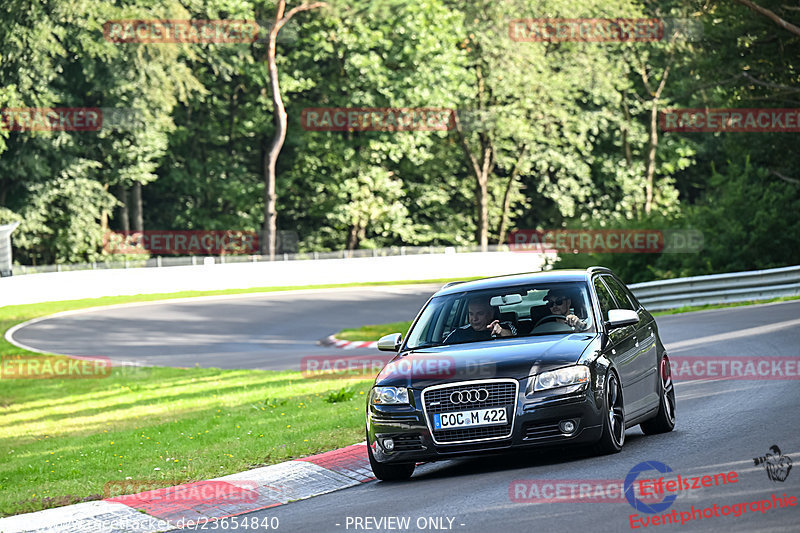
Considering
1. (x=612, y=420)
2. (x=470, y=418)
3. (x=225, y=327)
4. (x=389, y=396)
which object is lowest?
(x=225, y=327)

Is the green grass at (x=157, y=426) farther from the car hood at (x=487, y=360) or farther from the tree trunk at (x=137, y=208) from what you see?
the tree trunk at (x=137, y=208)

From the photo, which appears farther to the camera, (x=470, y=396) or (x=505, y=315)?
(x=505, y=315)

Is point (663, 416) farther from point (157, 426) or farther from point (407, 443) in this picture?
point (157, 426)

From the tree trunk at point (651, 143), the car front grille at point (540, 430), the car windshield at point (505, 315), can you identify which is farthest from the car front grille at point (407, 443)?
the tree trunk at point (651, 143)

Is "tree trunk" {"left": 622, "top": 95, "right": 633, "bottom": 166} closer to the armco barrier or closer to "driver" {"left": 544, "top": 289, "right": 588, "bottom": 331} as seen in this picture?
the armco barrier

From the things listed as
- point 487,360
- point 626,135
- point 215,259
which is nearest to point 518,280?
point 487,360

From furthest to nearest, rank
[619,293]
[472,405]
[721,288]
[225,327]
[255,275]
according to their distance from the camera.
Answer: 1. [255,275]
2. [225,327]
3. [721,288]
4. [619,293]
5. [472,405]

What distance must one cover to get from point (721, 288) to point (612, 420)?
1858cm

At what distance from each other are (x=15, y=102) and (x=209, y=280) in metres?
12.8

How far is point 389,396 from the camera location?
867 cm

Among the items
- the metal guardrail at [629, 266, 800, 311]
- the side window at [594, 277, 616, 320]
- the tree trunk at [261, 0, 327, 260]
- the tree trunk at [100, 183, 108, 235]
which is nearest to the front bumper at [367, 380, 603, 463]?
the side window at [594, 277, 616, 320]

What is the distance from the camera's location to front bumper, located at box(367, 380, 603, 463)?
27.2ft

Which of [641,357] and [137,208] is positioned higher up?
[137,208]

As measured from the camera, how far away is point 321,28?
59406 millimetres
